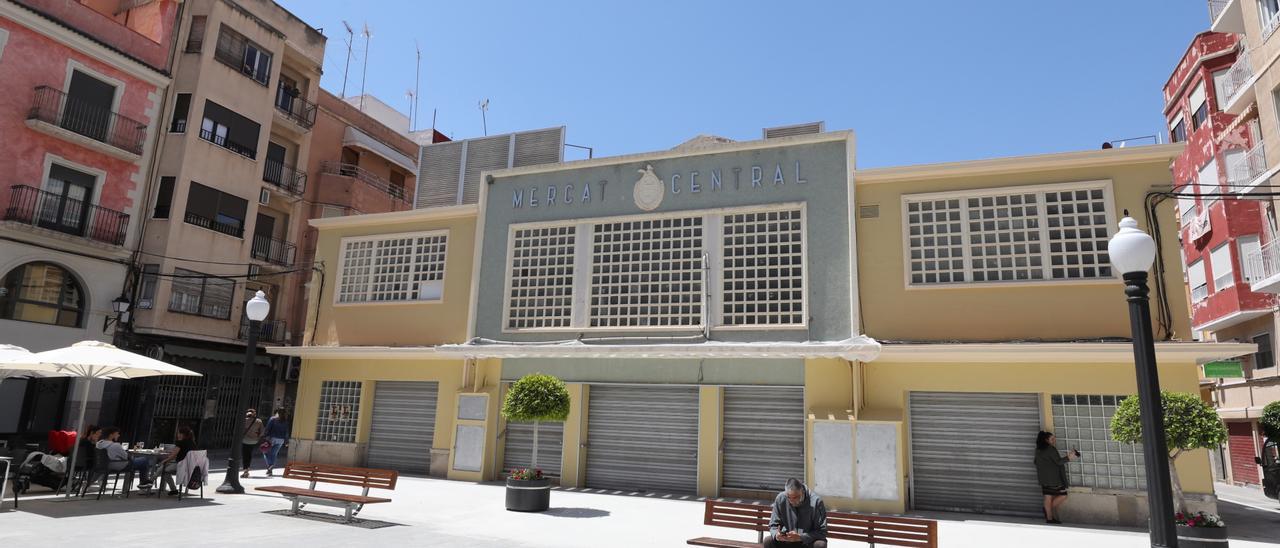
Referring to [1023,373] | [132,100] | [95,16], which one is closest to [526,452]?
[1023,373]

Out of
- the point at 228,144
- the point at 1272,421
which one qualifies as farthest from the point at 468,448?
the point at 1272,421

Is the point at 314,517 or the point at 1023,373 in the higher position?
the point at 1023,373

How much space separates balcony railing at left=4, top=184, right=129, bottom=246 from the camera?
18391 mm

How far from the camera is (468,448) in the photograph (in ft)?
52.6

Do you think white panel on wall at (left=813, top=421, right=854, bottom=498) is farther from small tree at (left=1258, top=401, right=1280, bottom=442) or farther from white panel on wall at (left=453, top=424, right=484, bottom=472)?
small tree at (left=1258, top=401, right=1280, bottom=442)

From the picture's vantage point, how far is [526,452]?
53.3ft

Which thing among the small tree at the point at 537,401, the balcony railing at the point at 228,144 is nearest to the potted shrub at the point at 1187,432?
the small tree at the point at 537,401

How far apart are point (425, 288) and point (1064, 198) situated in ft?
46.5

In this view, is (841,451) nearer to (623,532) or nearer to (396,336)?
(623,532)

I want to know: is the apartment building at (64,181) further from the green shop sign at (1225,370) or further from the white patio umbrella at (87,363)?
the green shop sign at (1225,370)

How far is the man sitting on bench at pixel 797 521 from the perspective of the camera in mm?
6941

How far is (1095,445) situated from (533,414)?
9.69 meters

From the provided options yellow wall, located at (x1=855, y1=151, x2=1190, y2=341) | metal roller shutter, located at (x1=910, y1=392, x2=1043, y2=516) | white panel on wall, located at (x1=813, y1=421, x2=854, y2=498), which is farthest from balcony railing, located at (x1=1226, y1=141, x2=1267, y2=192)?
white panel on wall, located at (x1=813, y1=421, x2=854, y2=498)

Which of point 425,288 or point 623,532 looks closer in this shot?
point 623,532
